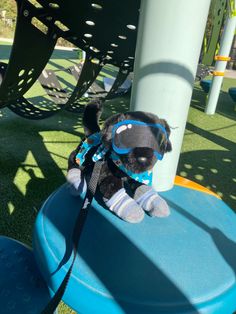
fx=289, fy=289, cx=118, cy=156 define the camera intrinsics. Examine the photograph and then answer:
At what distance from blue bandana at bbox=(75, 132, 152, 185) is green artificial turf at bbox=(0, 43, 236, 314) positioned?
0.70 m

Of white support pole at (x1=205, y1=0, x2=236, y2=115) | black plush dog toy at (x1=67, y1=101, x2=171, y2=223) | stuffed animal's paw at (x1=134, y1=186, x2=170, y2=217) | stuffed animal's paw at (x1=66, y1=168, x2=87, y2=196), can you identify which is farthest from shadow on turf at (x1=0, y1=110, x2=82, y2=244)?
white support pole at (x1=205, y1=0, x2=236, y2=115)

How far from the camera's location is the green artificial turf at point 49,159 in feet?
6.68

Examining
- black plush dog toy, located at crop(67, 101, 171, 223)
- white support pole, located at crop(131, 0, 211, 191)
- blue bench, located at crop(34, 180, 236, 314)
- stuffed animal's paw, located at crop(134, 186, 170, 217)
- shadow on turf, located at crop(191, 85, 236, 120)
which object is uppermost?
white support pole, located at crop(131, 0, 211, 191)

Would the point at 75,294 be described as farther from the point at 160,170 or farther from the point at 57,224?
the point at 160,170

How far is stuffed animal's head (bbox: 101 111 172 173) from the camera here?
112cm

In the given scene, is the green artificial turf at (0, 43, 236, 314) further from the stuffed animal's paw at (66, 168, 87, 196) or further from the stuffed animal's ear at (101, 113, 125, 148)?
the stuffed animal's ear at (101, 113, 125, 148)

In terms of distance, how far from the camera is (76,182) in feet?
4.58

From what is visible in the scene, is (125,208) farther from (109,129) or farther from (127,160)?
(109,129)

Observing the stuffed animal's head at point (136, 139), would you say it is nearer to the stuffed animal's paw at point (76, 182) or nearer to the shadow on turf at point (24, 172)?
the stuffed animal's paw at point (76, 182)

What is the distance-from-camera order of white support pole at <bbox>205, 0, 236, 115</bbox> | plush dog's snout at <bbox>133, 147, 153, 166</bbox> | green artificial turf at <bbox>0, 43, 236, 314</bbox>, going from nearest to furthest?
plush dog's snout at <bbox>133, 147, 153, 166</bbox> < green artificial turf at <bbox>0, 43, 236, 314</bbox> < white support pole at <bbox>205, 0, 236, 115</bbox>

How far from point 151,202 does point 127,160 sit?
0.94 ft

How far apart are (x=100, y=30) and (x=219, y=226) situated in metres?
2.08

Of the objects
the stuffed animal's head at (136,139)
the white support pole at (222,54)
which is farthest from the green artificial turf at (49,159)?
the stuffed animal's head at (136,139)

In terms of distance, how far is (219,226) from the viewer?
4.22ft
